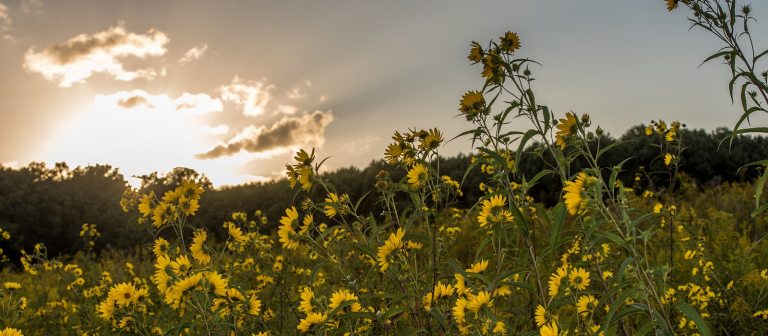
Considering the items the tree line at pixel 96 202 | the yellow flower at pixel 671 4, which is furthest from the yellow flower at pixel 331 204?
the tree line at pixel 96 202

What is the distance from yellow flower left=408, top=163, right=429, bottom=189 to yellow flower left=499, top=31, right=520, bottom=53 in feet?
1.84

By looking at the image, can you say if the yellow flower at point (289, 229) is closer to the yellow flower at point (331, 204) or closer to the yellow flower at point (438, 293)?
the yellow flower at point (331, 204)

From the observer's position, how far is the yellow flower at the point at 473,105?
2.18 meters

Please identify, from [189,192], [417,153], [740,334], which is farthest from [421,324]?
[740,334]

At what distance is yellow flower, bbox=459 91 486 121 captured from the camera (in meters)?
2.18

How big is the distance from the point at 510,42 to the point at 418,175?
64 centimetres

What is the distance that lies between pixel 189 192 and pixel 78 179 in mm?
14811

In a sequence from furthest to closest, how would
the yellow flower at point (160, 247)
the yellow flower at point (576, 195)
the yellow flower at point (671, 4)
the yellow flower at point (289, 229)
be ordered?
the yellow flower at point (671, 4) < the yellow flower at point (160, 247) < the yellow flower at point (289, 229) < the yellow flower at point (576, 195)

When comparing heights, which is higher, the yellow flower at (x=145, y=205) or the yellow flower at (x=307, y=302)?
the yellow flower at (x=145, y=205)

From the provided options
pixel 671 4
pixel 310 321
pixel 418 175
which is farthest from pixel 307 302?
pixel 671 4

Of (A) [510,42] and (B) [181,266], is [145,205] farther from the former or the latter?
(A) [510,42]

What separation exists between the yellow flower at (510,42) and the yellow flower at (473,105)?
0.21m

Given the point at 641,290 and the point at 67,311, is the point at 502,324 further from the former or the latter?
the point at 67,311

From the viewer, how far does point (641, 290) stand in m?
1.47
